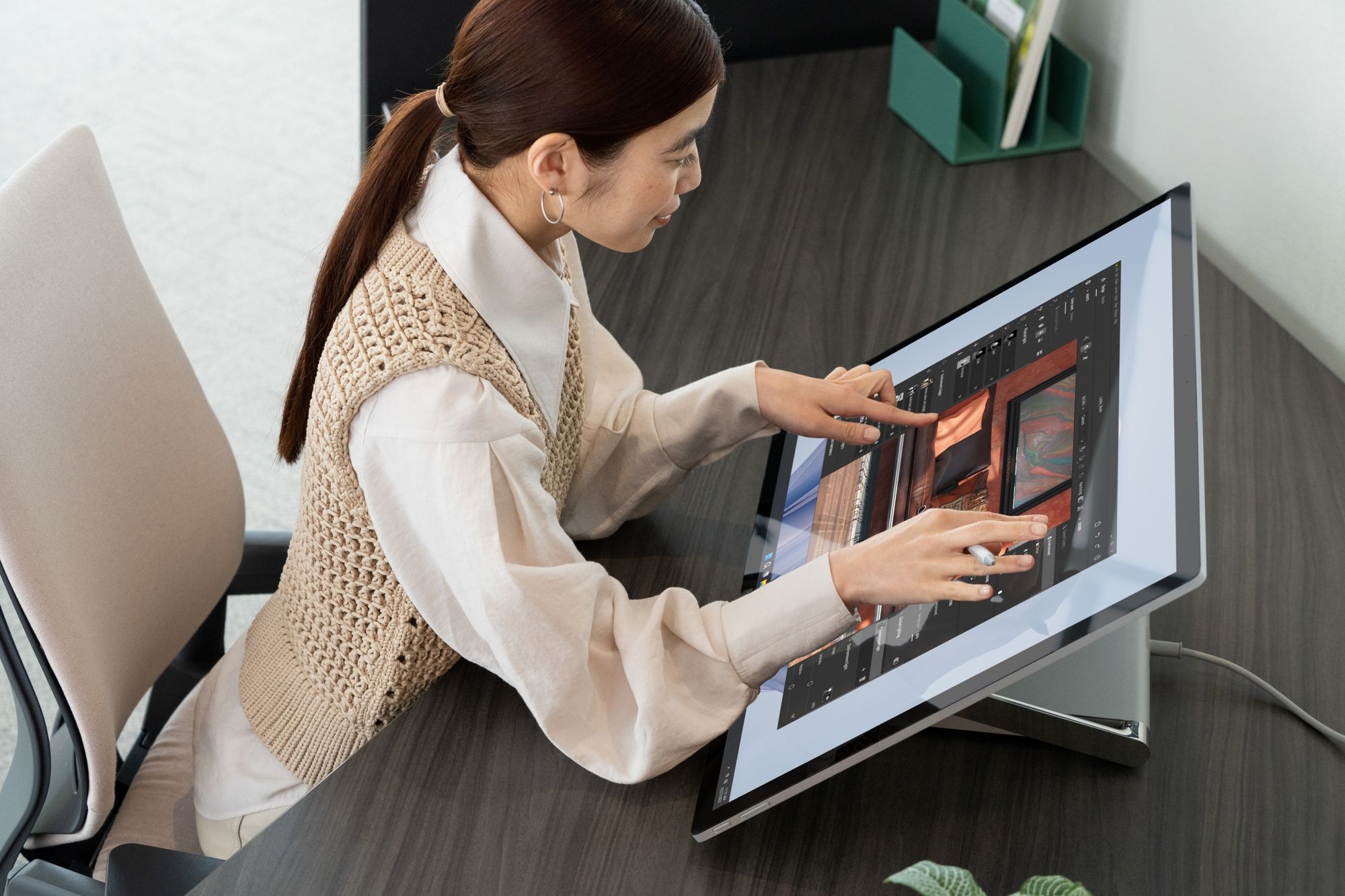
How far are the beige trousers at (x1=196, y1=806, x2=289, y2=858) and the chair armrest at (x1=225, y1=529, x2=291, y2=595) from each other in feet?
0.90

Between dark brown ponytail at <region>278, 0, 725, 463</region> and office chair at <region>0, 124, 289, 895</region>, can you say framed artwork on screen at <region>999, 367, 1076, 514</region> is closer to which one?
dark brown ponytail at <region>278, 0, 725, 463</region>

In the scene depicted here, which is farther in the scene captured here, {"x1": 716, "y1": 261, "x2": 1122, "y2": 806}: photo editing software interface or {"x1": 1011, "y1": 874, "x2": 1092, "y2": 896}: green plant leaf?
{"x1": 716, "y1": 261, "x2": 1122, "y2": 806}: photo editing software interface

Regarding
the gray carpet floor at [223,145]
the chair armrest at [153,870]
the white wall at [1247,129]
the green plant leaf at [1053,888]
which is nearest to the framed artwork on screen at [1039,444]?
the green plant leaf at [1053,888]

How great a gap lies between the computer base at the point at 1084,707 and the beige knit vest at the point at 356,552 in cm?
41

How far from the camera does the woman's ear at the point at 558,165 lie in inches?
37.4

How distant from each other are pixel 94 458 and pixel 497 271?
38 cm

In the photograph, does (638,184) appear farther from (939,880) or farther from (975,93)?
(975,93)

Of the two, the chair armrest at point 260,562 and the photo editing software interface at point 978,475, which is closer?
the photo editing software interface at point 978,475

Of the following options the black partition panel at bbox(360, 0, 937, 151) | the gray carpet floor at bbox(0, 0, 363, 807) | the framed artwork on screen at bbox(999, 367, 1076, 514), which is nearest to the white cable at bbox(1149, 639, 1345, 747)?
the framed artwork on screen at bbox(999, 367, 1076, 514)

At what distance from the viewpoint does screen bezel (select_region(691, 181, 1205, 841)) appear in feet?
2.43

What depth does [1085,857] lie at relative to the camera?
0.90m

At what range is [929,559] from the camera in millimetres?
851

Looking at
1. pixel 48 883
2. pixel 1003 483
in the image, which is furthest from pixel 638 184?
pixel 48 883

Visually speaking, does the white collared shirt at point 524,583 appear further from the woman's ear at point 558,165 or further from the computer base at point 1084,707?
the computer base at point 1084,707
